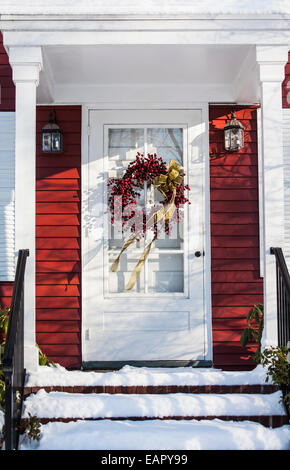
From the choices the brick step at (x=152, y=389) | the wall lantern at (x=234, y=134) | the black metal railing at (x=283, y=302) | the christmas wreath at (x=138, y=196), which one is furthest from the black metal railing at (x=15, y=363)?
the wall lantern at (x=234, y=134)

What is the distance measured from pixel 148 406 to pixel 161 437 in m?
0.25

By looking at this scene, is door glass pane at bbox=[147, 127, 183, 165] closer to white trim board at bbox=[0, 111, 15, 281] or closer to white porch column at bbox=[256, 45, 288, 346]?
white porch column at bbox=[256, 45, 288, 346]

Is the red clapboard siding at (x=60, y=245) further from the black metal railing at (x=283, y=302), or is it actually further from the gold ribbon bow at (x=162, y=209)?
the black metal railing at (x=283, y=302)

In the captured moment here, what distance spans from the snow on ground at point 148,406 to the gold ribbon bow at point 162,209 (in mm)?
1321

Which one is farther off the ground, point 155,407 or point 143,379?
point 143,379

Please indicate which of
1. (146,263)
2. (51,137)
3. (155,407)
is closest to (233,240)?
(146,263)

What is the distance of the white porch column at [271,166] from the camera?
2688 mm

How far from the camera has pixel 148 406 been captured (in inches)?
94.2

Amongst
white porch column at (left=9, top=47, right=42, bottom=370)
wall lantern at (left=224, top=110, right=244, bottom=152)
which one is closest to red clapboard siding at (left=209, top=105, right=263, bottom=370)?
wall lantern at (left=224, top=110, right=244, bottom=152)

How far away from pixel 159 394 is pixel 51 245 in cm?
171

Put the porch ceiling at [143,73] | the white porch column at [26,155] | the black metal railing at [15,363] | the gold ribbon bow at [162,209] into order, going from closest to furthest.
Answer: the black metal railing at [15,363] → the white porch column at [26,155] → the porch ceiling at [143,73] → the gold ribbon bow at [162,209]

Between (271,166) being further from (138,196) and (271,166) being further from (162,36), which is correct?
(138,196)
